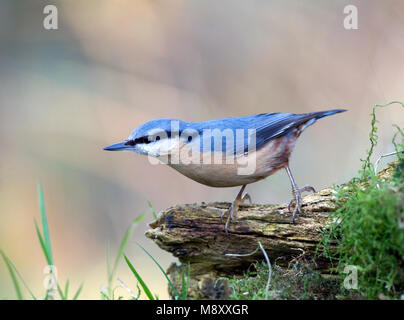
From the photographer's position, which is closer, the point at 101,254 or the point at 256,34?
the point at 101,254

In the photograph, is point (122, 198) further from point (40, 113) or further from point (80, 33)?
point (80, 33)

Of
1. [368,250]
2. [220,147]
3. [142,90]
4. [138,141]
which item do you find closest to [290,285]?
[368,250]

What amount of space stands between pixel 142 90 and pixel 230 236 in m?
3.46

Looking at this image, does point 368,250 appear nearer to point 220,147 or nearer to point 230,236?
point 230,236

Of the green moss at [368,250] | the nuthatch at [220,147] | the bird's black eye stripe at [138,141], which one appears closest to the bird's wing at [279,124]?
the nuthatch at [220,147]

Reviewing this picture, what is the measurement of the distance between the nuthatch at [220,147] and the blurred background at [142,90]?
2149mm

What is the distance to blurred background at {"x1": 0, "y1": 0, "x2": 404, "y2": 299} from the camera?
540cm

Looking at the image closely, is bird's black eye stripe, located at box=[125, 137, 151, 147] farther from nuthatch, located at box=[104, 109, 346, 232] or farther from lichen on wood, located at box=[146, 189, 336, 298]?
lichen on wood, located at box=[146, 189, 336, 298]

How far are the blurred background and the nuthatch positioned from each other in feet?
7.05
